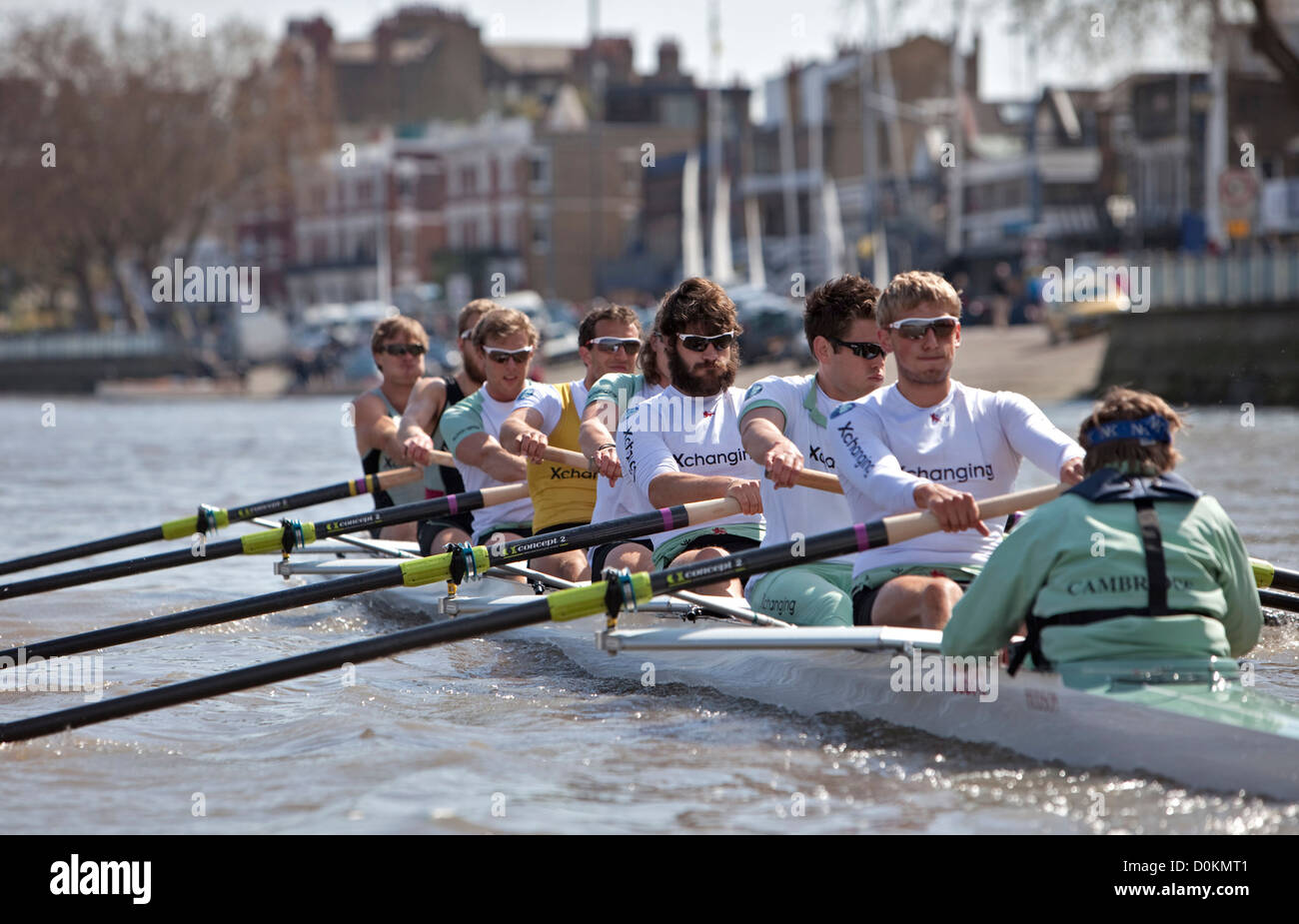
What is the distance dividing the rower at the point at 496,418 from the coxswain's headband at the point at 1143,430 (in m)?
3.89

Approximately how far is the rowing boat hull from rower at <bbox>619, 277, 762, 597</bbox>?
57 cm

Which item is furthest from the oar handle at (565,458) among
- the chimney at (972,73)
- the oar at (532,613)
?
the chimney at (972,73)

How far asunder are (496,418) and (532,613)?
9.96 ft

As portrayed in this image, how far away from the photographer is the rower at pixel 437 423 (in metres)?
8.79

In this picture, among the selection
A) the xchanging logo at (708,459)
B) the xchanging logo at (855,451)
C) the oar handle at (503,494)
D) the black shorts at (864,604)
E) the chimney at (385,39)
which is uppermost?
the chimney at (385,39)

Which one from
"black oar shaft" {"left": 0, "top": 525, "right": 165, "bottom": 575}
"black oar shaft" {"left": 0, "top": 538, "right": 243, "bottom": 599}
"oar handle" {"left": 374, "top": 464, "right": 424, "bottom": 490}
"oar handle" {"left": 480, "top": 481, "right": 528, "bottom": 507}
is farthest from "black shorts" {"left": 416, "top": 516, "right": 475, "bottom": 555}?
"black oar shaft" {"left": 0, "top": 525, "right": 165, "bottom": 575}

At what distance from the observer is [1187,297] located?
2709 cm

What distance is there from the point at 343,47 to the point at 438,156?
78.7 ft

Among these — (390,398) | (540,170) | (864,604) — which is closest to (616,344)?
(390,398)

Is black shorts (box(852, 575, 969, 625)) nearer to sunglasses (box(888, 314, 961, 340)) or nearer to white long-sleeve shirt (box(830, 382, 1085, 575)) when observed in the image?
white long-sleeve shirt (box(830, 382, 1085, 575))

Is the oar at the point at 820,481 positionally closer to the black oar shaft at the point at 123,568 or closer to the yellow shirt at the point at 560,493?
the yellow shirt at the point at 560,493

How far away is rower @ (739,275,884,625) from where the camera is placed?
19.7 ft

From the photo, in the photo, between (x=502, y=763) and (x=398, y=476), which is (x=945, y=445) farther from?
(x=398, y=476)
